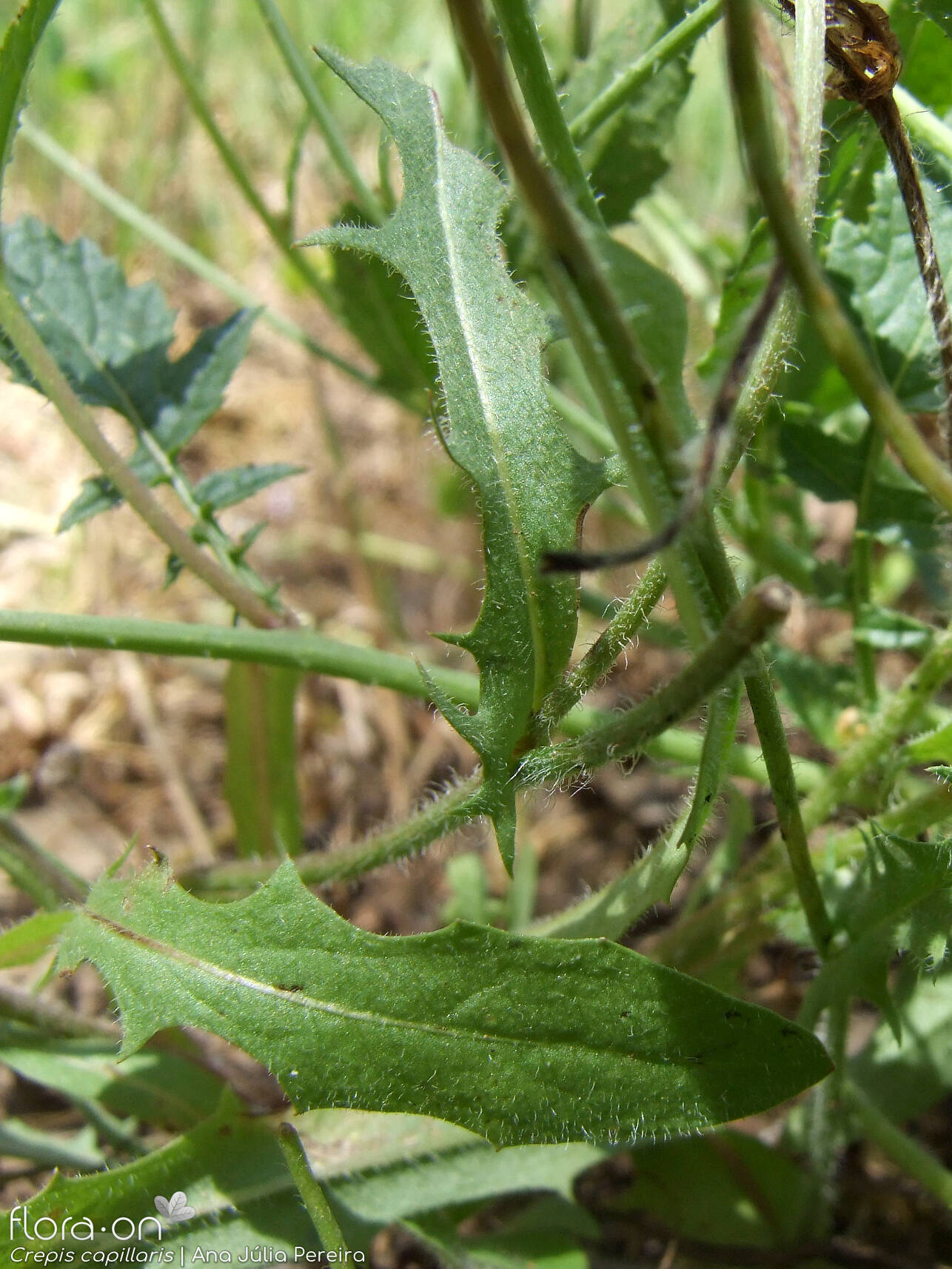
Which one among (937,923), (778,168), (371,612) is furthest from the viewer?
(371,612)

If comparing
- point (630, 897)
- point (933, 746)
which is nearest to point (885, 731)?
point (933, 746)

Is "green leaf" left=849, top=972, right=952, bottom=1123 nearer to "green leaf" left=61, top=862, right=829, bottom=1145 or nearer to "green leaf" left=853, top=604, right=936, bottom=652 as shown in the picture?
"green leaf" left=853, top=604, right=936, bottom=652

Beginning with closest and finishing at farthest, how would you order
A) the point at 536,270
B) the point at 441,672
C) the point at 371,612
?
1. the point at 441,672
2. the point at 536,270
3. the point at 371,612

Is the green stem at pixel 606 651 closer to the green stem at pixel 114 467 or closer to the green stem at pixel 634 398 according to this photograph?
the green stem at pixel 634 398

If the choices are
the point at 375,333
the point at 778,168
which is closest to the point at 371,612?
the point at 375,333

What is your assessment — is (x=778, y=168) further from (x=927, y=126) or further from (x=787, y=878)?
Answer: (x=787, y=878)

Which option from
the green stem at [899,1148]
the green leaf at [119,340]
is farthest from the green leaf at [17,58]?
the green stem at [899,1148]

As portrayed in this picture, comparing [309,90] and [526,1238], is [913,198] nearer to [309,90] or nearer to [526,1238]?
[309,90]
